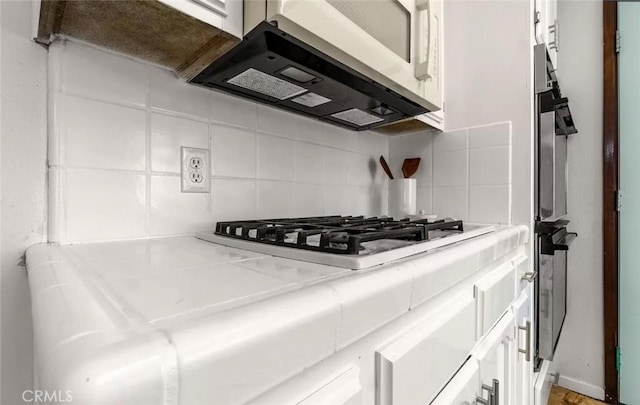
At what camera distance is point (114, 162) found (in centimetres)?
62

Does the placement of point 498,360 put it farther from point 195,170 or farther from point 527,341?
point 195,170

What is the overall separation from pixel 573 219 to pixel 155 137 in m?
1.92

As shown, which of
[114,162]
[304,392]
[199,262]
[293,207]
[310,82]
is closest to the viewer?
[304,392]

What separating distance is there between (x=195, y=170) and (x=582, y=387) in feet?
6.80

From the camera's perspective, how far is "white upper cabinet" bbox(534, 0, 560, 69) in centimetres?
114

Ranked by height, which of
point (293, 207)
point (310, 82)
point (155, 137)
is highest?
point (310, 82)

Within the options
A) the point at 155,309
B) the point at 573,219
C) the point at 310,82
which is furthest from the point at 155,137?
the point at 573,219

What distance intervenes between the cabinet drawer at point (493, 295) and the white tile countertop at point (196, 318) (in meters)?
0.22

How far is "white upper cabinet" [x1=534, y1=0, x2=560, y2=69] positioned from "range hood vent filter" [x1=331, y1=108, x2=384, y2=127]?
67cm

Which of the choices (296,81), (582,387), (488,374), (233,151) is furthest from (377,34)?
(582,387)

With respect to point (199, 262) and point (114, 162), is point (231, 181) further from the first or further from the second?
point (199, 262)

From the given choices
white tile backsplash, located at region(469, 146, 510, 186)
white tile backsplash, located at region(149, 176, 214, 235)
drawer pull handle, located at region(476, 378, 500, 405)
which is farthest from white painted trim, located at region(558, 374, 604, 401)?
white tile backsplash, located at region(149, 176, 214, 235)

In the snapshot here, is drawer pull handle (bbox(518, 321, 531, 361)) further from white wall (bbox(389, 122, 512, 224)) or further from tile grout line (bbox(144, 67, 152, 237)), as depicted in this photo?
tile grout line (bbox(144, 67, 152, 237))

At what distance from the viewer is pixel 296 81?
2.45 feet
